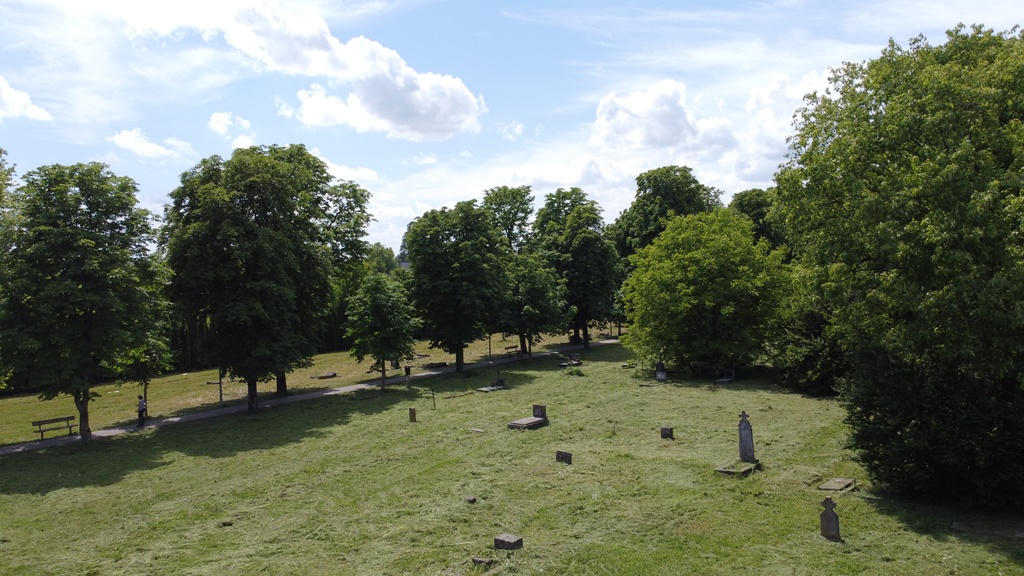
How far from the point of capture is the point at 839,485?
16109 mm

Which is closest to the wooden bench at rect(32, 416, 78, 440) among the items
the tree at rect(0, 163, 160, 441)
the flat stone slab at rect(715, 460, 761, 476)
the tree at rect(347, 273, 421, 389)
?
the tree at rect(0, 163, 160, 441)

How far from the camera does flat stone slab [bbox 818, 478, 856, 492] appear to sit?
1599 cm

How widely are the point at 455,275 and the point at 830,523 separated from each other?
31344mm

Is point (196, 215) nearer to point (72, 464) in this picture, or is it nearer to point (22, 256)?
point (22, 256)

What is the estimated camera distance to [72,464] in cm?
2345

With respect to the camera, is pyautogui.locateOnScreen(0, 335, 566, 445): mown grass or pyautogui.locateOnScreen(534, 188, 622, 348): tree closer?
pyautogui.locateOnScreen(0, 335, 566, 445): mown grass

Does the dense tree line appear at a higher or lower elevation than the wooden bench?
higher

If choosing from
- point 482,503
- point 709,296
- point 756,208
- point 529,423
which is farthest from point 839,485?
point 756,208

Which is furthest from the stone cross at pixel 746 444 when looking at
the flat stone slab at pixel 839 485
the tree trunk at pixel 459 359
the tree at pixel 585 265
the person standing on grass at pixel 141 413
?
the tree at pixel 585 265

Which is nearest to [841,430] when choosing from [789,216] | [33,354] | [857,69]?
[789,216]

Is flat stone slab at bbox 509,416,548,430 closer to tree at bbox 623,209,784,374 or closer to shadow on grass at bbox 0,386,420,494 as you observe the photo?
shadow on grass at bbox 0,386,420,494

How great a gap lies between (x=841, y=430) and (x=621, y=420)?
25.7ft

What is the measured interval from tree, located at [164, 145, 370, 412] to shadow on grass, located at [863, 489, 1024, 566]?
84.4ft

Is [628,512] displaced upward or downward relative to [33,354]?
downward
